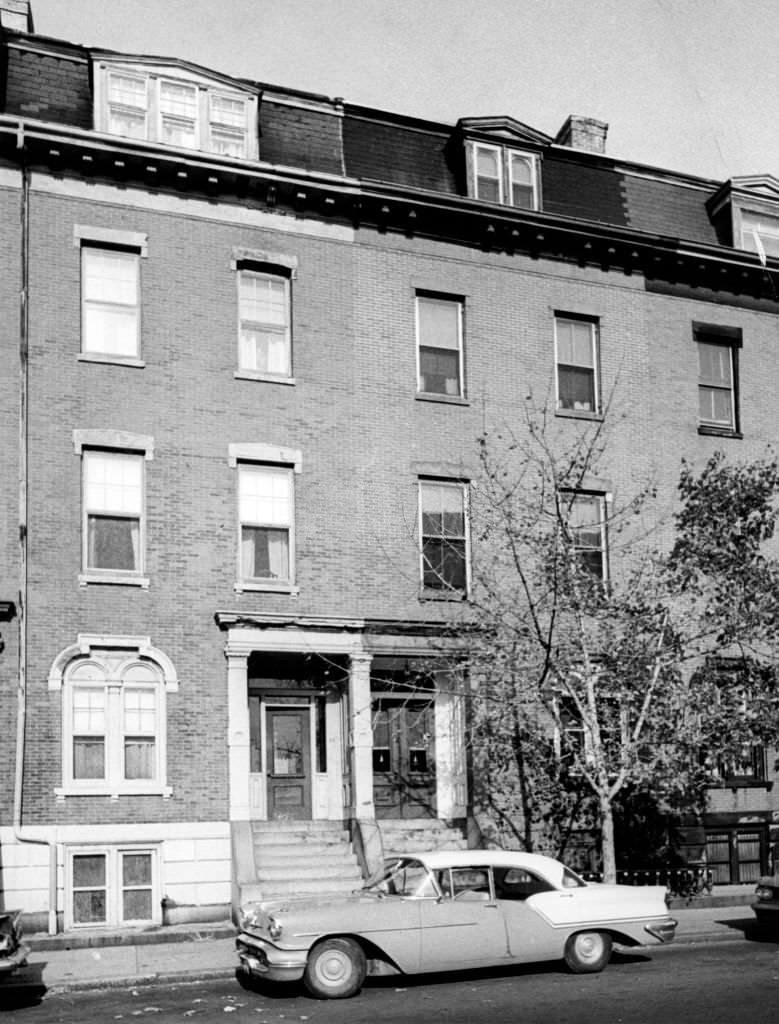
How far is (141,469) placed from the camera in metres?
21.5

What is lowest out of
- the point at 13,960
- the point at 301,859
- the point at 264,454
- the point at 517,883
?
the point at 13,960

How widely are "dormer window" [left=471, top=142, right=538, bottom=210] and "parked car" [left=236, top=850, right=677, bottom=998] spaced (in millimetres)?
13370

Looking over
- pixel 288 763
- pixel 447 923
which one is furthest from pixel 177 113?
pixel 447 923

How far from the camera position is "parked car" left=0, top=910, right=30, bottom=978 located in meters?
14.6

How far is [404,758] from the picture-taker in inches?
920

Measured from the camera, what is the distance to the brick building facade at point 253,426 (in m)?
20.5

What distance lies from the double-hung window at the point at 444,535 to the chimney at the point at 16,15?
10358 millimetres

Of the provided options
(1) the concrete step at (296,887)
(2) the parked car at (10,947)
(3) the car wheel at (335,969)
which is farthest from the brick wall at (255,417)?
(3) the car wheel at (335,969)

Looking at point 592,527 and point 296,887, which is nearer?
point 296,887

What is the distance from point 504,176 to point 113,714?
39.8 ft

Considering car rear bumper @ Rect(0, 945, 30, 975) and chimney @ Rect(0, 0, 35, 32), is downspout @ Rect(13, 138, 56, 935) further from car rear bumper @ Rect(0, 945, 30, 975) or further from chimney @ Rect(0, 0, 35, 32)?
car rear bumper @ Rect(0, 945, 30, 975)

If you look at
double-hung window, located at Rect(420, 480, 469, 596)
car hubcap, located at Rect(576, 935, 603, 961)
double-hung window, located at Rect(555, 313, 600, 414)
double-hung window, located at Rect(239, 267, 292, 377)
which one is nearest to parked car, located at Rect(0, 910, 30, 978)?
car hubcap, located at Rect(576, 935, 603, 961)

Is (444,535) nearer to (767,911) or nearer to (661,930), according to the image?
(767,911)

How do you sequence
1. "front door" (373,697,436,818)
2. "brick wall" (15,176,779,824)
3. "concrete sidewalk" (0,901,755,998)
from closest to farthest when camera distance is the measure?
"concrete sidewalk" (0,901,755,998)
"brick wall" (15,176,779,824)
"front door" (373,697,436,818)
